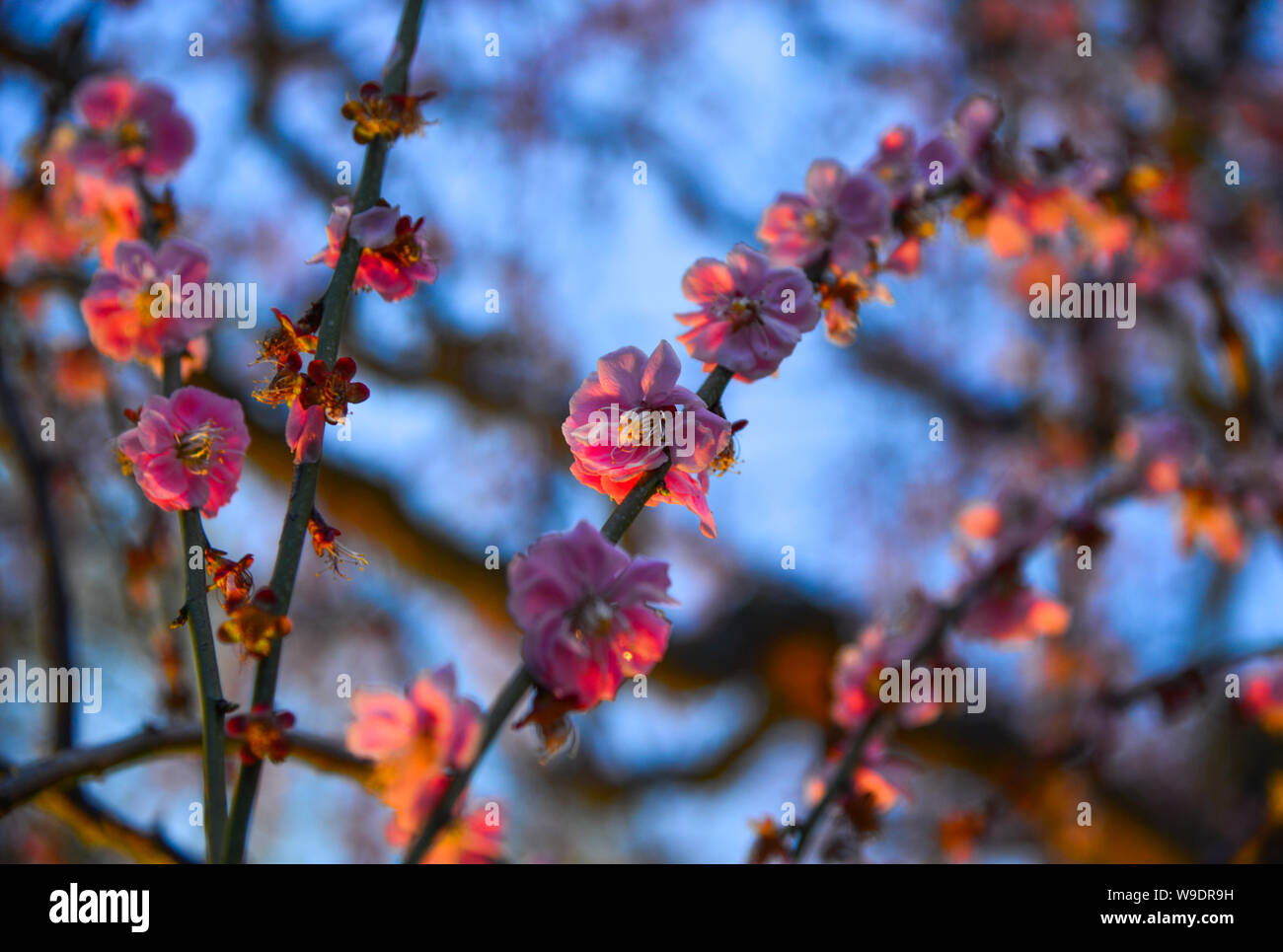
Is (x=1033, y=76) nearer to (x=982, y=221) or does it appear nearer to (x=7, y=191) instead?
(x=982, y=221)

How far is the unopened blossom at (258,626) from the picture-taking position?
2.44 ft

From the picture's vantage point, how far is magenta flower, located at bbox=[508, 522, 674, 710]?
0.71m

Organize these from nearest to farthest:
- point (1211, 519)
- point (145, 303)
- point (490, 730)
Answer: point (490, 730), point (145, 303), point (1211, 519)

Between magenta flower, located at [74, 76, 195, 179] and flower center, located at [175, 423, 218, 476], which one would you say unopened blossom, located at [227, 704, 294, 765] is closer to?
flower center, located at [175, 423, 218, 476]

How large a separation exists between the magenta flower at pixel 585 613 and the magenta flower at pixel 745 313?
0.28m

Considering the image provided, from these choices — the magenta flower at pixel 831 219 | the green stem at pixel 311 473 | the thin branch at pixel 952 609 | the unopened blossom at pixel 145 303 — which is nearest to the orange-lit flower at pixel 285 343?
the green stem at pixel 311 473

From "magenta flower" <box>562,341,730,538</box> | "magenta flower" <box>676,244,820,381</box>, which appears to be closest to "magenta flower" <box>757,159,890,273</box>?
"magenta flower" <box>676,244,820,381</box>

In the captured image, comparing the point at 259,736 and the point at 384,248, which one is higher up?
the point at 384,248

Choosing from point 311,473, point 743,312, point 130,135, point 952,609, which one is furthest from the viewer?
point 952,609

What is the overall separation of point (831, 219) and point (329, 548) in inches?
30.5

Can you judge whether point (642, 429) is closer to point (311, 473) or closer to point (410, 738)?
point (311, 473)

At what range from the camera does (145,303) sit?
1.07 metres

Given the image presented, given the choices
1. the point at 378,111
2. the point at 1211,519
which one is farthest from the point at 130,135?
the point at 1211,519
